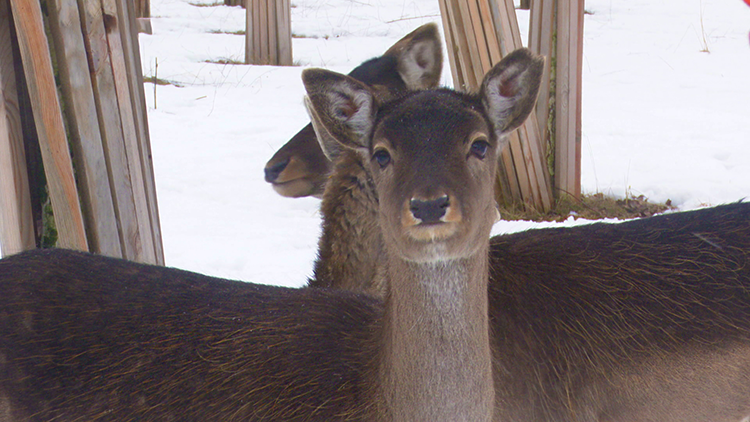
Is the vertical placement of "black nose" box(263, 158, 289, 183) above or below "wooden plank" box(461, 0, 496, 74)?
below

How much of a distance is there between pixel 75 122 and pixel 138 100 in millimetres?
397

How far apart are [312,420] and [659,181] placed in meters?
4.93

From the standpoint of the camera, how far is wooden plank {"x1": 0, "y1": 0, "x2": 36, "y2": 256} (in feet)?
13.1

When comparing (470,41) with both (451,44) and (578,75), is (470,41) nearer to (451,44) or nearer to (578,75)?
(451,44)

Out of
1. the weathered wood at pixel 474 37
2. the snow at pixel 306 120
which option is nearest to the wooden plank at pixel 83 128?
the snow at pixel 306 120

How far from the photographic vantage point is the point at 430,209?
109 inches

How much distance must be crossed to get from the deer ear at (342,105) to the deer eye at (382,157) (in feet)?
0.60

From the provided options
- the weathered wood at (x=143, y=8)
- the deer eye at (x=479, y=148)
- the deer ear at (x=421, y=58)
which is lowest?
the weathered wood at (x=143, y=8)

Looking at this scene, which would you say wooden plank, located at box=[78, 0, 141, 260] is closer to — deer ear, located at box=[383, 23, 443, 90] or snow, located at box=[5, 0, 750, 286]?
snow, located at box=[5, 0, 750, 286]

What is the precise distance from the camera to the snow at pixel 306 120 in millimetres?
6609

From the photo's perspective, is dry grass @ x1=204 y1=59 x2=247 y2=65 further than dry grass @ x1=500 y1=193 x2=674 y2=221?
Yes

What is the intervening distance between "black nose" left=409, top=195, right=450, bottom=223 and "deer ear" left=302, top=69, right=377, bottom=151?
2.06 feet

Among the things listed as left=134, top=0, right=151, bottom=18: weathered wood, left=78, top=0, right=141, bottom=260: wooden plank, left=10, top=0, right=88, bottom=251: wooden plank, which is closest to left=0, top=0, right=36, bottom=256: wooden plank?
left=10, top=0, right=88, bottom=251: wooden plank

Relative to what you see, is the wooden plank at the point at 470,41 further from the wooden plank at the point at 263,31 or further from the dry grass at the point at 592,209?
the wooden plank at the point at 263,31
